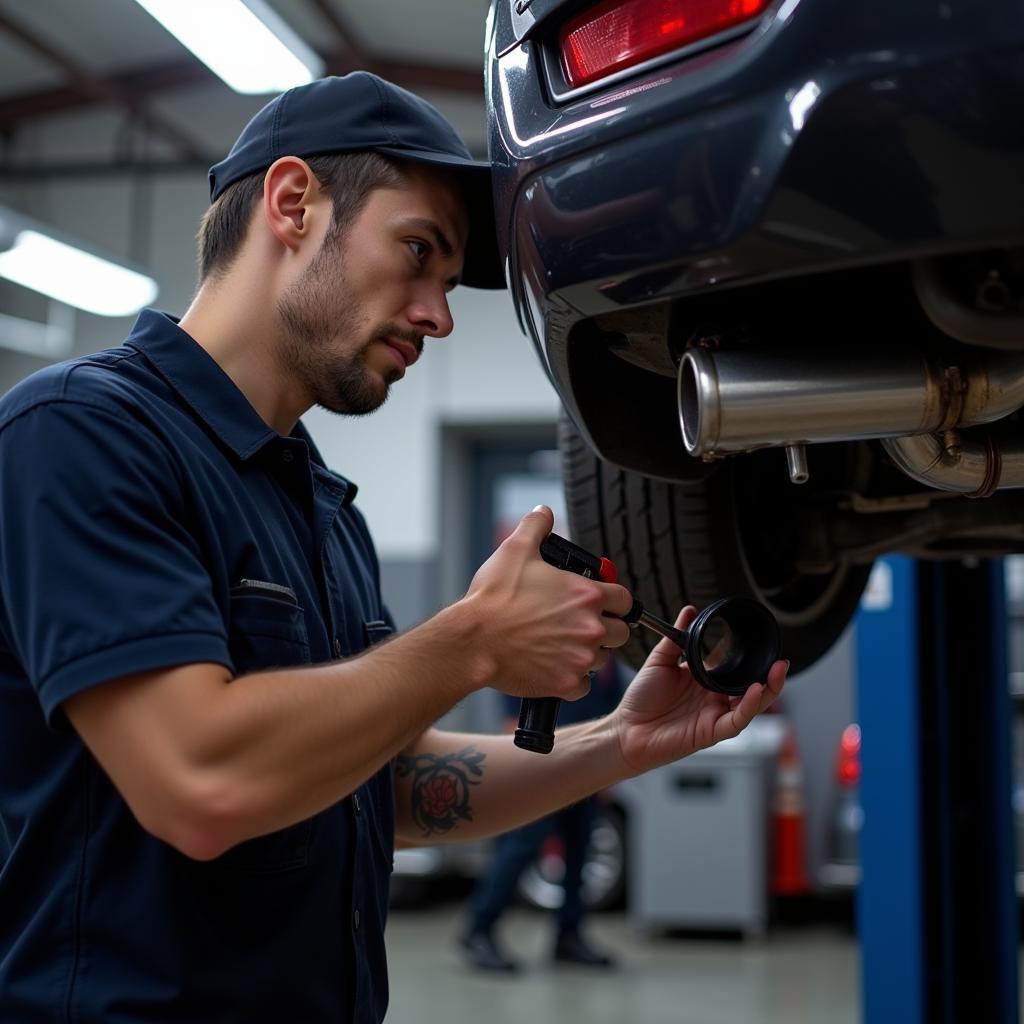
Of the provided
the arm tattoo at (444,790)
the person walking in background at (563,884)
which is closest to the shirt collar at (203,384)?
the arm tattoo at (444,790)

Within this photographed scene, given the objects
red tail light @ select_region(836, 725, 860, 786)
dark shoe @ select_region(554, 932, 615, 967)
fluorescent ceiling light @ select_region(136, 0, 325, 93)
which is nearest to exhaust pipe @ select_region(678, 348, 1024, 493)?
fluorescent ceiling light @ select_region(136, 0, 325, 93)

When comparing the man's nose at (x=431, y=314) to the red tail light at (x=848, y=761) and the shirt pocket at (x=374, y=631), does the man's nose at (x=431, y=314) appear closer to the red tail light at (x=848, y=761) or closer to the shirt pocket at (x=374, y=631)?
the shirt pocket at (x=374, y=631)

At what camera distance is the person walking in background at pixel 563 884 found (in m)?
4.42

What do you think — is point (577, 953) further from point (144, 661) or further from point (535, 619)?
point (144, 661)

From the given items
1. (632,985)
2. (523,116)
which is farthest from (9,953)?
(632,985)

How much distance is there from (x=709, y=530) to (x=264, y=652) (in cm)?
62

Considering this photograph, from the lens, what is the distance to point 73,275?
223 inches

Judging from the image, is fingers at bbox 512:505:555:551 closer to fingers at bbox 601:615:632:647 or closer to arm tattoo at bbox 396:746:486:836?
fingers at bbox 601:615:632:647

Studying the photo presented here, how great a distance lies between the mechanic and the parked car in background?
18 centimetres

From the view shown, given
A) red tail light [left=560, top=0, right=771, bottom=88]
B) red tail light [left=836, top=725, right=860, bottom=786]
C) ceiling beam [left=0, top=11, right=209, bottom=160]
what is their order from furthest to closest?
ceiling beam [left=0, top=11, right=209, bottom=160], red tail light [left=836, top=725, right=860, bottom=786], red tail light [left=560, top=0, right=771, bottom=88]

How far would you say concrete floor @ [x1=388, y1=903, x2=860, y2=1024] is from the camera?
3.91m

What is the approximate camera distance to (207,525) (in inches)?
41.4

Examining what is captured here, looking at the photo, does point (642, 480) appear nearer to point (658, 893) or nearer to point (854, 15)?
point (854, 15)

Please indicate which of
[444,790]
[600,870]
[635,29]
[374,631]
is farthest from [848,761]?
[635,29]
